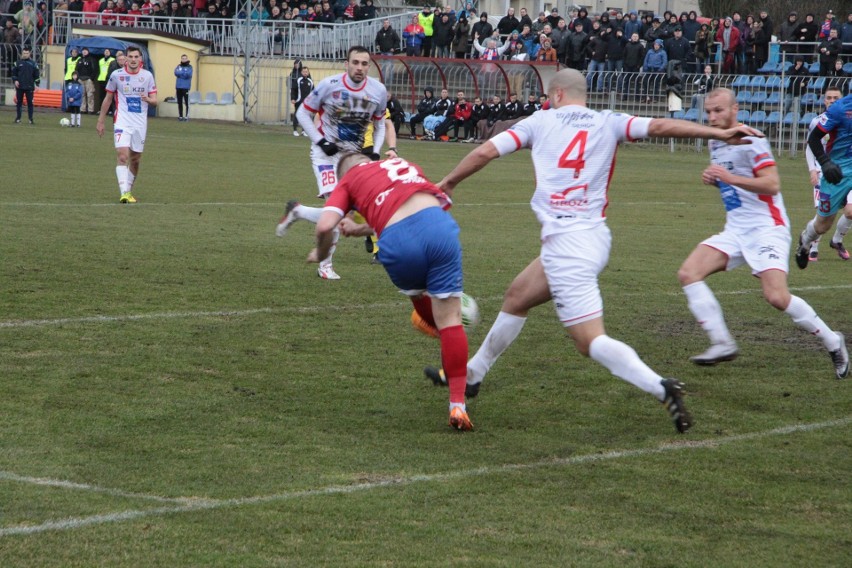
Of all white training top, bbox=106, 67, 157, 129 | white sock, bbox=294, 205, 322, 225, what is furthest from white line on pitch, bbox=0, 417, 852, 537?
white training top, bbox=106, 67, 157, 129

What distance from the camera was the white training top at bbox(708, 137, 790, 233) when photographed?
8164 millimetres

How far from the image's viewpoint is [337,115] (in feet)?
40.9

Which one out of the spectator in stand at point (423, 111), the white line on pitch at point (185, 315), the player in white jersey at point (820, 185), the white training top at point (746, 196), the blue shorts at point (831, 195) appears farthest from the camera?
the spectator in stand at point (423, 111)

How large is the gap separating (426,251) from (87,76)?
3960cm

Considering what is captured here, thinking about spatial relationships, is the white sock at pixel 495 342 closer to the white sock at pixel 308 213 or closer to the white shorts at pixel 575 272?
the white shorts at pixel 575 272

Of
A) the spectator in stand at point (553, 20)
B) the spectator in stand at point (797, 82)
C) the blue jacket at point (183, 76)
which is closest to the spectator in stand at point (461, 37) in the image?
the spectator in stand at point (553, 20)

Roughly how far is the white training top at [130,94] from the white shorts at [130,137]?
48 mm

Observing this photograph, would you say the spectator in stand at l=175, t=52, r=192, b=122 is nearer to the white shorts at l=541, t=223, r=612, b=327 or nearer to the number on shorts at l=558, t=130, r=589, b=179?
the number on shorts at l=558, t=130, r=589, b=179

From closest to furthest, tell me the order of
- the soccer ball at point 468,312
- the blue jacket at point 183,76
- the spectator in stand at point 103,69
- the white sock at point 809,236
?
the soccer ball at point 468,312 < the white sock at point 809,236 < the blue jacket at point 183,76 < the spectator in stand at point 103,69

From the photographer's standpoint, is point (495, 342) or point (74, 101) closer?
point (495, 342)

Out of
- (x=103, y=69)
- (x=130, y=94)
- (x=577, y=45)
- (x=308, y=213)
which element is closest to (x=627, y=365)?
(x=308, y=213)

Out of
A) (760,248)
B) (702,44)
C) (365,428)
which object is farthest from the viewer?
(702,44)

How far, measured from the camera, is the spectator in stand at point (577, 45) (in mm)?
39938

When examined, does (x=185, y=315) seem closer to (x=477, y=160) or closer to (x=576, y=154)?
(x=477, y=160)
